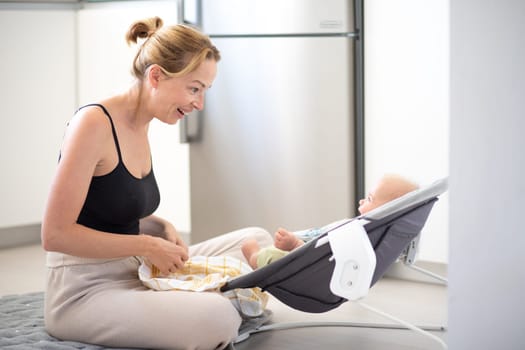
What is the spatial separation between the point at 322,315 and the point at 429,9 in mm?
1196

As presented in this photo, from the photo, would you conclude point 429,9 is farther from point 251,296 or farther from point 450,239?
point 450,239

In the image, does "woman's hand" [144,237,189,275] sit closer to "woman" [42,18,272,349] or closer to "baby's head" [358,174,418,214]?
"woman" [42,18,272,349]

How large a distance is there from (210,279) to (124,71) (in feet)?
6.71

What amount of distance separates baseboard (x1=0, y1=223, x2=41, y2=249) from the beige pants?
1.97 meters

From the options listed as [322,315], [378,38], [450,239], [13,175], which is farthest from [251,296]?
[13,175]

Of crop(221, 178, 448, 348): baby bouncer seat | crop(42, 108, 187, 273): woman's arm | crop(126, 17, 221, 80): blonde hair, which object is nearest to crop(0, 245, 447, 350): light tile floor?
crop(221, 178, 448, 348): baby bouncer seat

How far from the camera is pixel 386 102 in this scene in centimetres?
306

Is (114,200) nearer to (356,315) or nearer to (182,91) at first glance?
(182,91)

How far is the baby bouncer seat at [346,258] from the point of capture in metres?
1.64

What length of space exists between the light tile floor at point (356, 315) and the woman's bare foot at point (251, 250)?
21 centimetres

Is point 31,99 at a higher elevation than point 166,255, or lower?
higher

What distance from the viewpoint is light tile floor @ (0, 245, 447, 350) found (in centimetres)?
220

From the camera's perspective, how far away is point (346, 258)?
165cm

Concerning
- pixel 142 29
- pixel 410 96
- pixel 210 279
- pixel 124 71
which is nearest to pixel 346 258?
pixel 210 279
